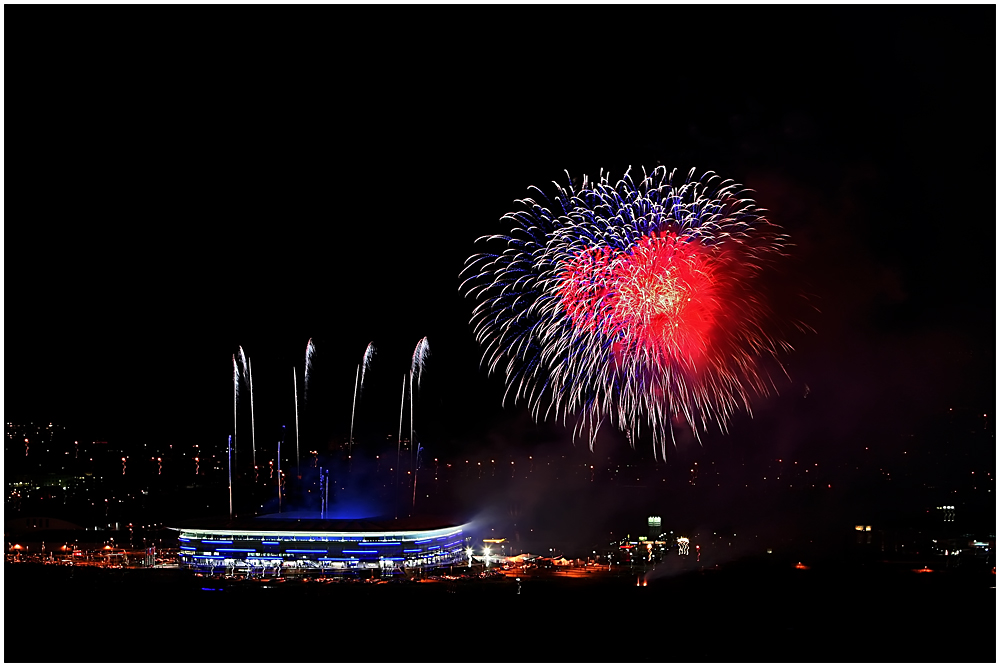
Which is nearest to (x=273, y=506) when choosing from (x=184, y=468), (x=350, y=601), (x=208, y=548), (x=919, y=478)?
(x=208, y=548)

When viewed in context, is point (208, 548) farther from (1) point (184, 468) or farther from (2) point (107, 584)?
(1) point (184, 468)

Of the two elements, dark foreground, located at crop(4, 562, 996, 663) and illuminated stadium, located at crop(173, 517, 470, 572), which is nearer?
dark foreground, located at crop(4, 562, 996, 663)

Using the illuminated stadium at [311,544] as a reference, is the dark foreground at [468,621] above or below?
below

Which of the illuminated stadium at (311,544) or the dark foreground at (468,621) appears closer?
the dark foreground at (468,621)

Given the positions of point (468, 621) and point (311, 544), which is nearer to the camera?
point (468, 621)

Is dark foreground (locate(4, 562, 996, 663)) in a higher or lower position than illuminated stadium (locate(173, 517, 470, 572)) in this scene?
lower
